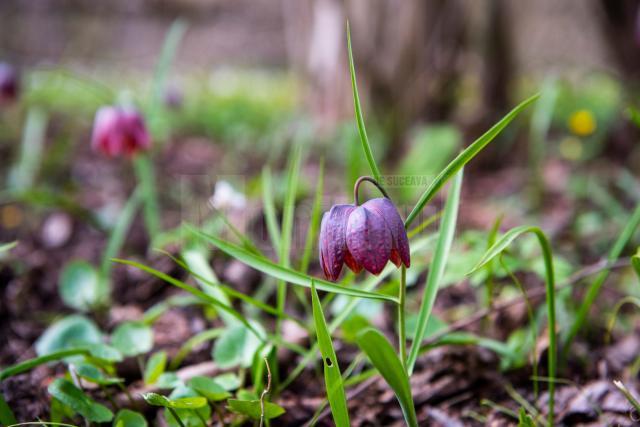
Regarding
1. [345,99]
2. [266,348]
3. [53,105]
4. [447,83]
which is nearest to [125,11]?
[53,105]

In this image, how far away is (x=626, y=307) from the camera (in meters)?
1.22

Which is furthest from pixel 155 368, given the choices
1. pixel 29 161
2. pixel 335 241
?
pixel 29 161

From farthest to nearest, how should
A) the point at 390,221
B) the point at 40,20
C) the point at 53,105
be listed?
the point at 40,20 < the point at 53,105 < the point at 390,221

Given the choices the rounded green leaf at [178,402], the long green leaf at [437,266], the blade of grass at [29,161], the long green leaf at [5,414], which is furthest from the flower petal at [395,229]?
the blade of grass at [29,161]

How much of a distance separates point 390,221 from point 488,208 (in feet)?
4.25

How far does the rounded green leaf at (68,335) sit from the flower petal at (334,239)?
567 millimetres

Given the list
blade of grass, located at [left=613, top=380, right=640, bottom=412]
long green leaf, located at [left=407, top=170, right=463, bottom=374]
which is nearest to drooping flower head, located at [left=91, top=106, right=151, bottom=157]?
long green leaf, located at [left=407, top=170, right=463, bottom=374]

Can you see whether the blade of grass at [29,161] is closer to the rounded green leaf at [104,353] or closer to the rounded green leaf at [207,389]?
the rounded green leaf at [104,353]

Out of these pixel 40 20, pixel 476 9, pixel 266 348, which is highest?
pixel 40 20

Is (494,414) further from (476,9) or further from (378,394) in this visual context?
(476,9)

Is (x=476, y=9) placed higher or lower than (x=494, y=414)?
higher

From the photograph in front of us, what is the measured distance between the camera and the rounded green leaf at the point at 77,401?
29.2 inches

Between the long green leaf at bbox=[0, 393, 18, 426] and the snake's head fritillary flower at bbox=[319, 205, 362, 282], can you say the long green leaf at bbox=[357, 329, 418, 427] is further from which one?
the long green leaf at bbox=[0, 393, 18, 426]

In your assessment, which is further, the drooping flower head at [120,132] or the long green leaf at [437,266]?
the drooping flower head at [120,132]
